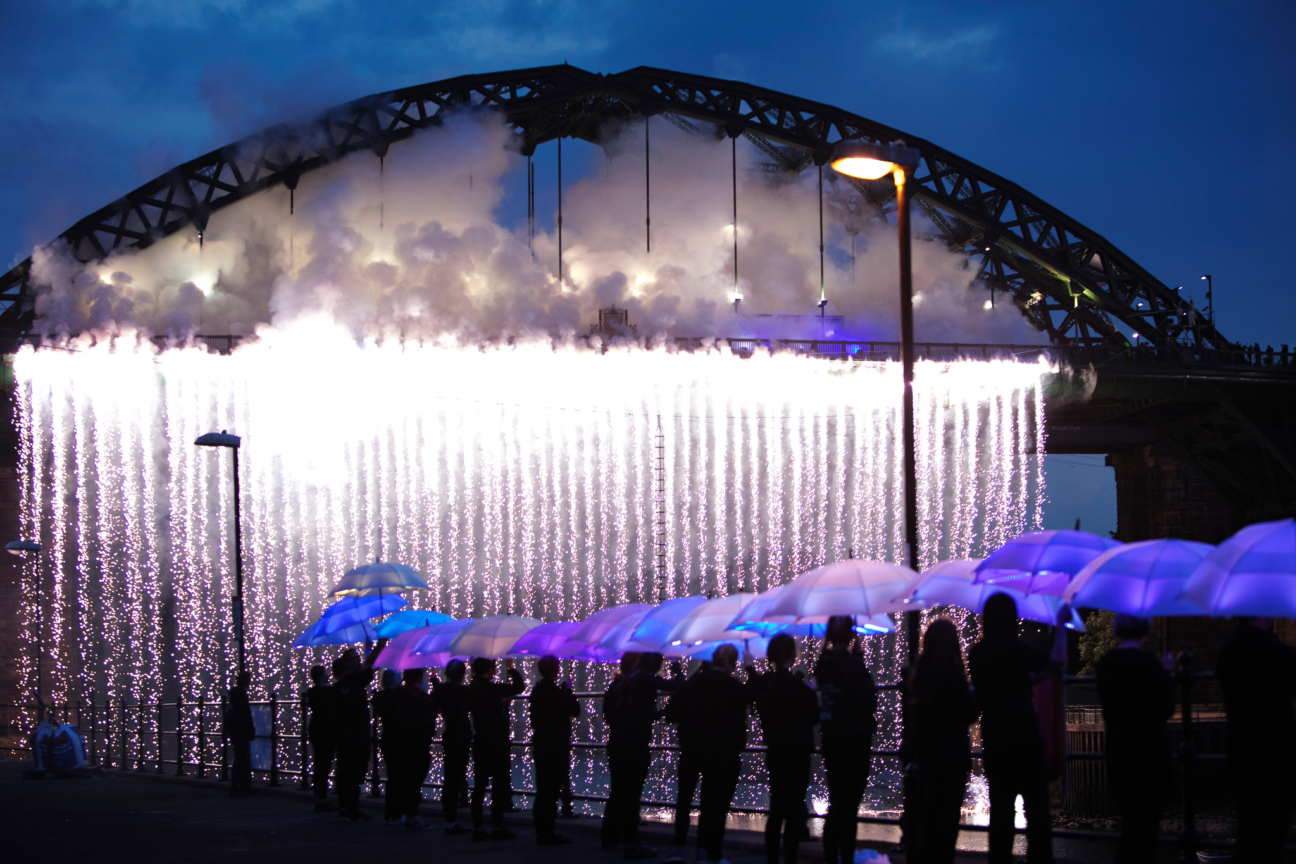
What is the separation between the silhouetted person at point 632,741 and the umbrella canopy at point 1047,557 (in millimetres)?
2874

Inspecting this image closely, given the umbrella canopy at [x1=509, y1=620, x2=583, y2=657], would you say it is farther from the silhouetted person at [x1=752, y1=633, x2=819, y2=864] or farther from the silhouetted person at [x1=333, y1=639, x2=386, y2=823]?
the silhouetted person at [x1=752, y1=633, x2=819, y2=864]

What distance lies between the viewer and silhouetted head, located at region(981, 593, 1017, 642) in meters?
7.61

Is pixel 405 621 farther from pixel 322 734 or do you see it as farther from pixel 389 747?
pixel 389 747

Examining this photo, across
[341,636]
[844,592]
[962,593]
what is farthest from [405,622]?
A: [962,593]

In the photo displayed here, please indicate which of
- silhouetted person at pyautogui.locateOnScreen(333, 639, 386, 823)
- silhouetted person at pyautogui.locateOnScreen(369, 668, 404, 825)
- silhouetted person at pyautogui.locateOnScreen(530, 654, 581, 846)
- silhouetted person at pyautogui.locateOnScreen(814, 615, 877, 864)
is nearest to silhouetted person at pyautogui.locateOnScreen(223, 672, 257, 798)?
silhouetted person at pyautogui.locateOnScreen(333, 639, 386, 823)

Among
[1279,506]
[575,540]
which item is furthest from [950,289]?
[575,540]

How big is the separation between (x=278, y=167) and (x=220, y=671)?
18.4m

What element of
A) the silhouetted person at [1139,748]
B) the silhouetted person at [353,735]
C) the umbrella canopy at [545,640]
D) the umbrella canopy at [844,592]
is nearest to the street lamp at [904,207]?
the umbrella canopy at [844,592]

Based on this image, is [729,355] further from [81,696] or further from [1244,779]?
[1244,779]

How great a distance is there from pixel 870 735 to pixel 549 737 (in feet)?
11.9

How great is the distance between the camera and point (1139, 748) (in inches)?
285

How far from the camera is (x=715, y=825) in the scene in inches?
374

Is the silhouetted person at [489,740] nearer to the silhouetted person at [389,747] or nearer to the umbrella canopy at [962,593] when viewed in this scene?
the silhouetted person at [389,747]

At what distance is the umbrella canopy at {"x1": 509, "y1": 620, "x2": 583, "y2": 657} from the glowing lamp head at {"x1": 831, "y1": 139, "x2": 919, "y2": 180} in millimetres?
6101
